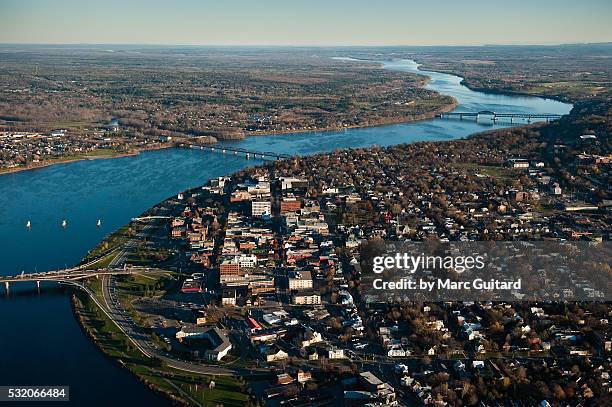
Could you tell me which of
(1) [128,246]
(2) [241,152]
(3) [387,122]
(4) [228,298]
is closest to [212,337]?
(4) [228,298]

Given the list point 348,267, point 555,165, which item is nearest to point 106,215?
point 348,267

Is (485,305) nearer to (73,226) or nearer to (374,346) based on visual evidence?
(374,346)

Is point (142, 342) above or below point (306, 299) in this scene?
below

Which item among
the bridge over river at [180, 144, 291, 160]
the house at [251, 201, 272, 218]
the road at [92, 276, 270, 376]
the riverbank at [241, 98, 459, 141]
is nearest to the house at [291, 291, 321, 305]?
the road at [92, 276, 270, 376]

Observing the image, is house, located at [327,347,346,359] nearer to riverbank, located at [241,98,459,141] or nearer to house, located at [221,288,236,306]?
house, located at [221,288,236,306]

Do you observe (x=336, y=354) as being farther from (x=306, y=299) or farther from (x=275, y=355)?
(x=306, y=299)

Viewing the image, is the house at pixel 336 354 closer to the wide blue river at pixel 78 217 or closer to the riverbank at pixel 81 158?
the wide blue river at pixel 78 217

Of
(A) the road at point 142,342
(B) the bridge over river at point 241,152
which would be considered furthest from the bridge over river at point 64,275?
(B) the bridge over river at point 241,152

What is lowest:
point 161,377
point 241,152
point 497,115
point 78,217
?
point 161,377

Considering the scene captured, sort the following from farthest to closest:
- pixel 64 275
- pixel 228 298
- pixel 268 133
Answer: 1. pixel 268 133
2. pixel 64 275
3. pixel 228 298
